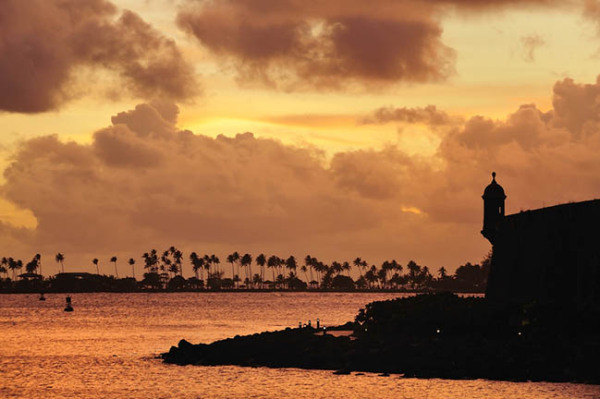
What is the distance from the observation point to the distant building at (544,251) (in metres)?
40.6

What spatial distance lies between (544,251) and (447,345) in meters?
5.96

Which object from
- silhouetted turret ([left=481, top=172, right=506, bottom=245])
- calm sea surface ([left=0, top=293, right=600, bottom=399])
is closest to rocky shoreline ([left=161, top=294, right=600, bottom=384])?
calm sea surface ([left=0, top=293, right=600, bottom=399])

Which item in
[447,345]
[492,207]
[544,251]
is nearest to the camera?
[544,251]

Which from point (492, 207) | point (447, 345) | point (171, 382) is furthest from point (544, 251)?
point (171, 382)

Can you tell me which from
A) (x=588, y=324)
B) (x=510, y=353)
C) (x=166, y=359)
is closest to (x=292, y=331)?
(x=166, y=359)

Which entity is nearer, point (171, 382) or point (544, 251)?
point (544, 251)

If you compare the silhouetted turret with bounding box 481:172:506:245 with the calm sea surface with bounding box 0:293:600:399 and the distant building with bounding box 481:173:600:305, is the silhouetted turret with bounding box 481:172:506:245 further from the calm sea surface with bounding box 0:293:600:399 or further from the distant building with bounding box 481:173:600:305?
the calm sea surface with bounding box 0:293:600:399

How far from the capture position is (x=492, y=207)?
2046 inches

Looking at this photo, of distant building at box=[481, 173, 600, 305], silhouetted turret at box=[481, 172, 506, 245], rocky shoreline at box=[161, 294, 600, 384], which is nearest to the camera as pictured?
distant building at box=[481, 173, 600, 305]

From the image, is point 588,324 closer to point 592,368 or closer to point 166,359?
point 592,368

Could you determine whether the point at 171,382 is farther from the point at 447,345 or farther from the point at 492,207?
the point at 492,207

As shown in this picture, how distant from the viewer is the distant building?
40625mm

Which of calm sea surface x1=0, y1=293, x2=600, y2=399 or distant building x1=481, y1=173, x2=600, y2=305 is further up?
distant building x1=481, y1=173, x2=600, y2=305

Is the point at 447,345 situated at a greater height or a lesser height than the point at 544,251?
lesser
